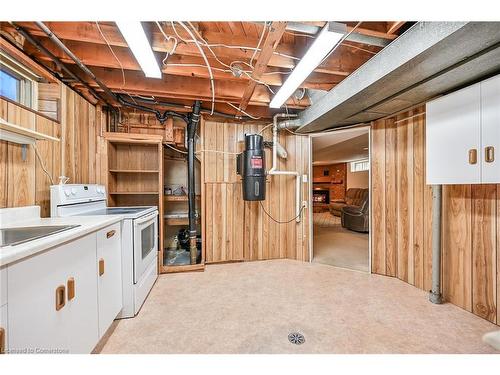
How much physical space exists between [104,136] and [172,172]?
106 cm

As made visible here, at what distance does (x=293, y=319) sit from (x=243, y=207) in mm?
1749

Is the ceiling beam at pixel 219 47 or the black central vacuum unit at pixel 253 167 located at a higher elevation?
the ceiling beam at pixel 219 47

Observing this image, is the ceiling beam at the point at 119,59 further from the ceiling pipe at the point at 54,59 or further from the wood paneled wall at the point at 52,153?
the wood paneled wall at the point at 52,153

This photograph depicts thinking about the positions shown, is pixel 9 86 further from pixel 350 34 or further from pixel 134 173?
pixel 350 34

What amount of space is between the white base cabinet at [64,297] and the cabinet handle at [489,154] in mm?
2826

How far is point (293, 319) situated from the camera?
185 centimetres

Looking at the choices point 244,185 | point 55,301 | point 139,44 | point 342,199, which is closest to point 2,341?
point 55,301

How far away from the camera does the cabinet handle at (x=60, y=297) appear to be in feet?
3.58

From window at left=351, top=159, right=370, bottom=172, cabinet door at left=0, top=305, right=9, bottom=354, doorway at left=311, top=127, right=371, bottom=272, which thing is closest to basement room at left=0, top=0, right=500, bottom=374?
cabinet door at left=0, top=305, right=9, bottom=354

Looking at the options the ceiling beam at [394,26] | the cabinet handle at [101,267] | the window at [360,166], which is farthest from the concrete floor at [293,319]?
the window at [360,166]

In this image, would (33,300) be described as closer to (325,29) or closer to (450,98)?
(325,29)

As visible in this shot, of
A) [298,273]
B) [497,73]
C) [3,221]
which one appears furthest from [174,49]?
[298,273]

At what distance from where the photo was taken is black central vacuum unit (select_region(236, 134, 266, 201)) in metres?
2.83
